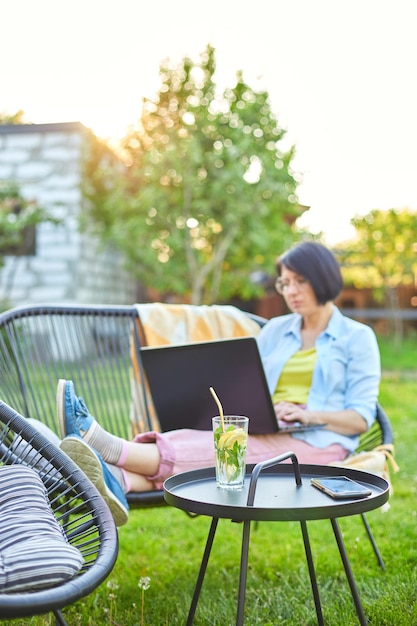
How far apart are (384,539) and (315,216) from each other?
7.08m

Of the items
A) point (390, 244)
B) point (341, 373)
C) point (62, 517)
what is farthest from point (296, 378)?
point (390, 244)

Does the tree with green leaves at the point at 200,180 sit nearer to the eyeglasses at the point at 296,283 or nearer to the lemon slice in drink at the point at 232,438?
the eyeglasses at the point at 296,283

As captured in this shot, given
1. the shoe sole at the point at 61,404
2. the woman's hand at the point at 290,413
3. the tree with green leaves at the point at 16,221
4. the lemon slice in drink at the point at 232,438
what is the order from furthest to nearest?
1. the tree with green leaves at the point at 16,221
2. the woman's hand at the point at 290,413
3. the shoe sole at the point at 61,404
4. the lemon slice in drink at the point at 232,438

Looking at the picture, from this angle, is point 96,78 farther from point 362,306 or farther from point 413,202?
point 362,306

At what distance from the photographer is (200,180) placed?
27.2 ft

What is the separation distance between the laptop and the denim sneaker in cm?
34

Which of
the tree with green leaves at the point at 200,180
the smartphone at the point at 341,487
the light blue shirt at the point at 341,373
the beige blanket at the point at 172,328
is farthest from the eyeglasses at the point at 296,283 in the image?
the tree with green leaves at the point at 200,180

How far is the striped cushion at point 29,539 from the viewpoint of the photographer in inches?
49.2

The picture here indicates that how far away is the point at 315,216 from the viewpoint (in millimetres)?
9492

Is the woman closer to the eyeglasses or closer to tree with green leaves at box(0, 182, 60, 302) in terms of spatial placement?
the eyeglasses

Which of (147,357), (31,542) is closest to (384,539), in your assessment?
(147,357)

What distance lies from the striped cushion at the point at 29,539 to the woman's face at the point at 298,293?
1.18 metres

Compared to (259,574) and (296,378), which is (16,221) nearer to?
(296,378)

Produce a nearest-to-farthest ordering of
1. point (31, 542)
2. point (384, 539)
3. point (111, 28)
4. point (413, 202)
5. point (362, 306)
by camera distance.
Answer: point (31, 542)
point (384, 539)
point (111, 28)
point (413, 202)
point (362, 306)
